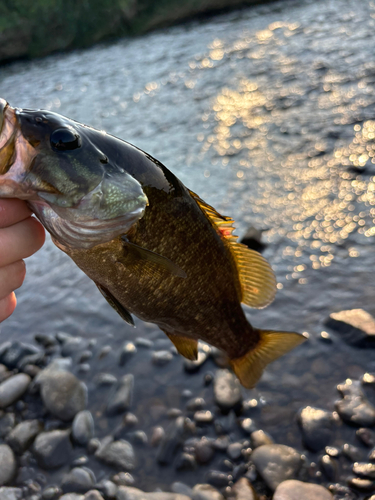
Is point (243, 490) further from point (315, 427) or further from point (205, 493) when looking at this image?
point (315, 427)

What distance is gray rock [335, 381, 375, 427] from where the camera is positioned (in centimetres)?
262

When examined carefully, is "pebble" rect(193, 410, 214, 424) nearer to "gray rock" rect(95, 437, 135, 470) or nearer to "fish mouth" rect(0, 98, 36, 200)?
"gray rock" rect(95, 437, 135, 470)

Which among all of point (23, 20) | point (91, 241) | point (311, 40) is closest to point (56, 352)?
point (91, 241)

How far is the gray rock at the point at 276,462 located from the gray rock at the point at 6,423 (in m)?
1.82

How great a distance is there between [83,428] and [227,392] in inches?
42.2

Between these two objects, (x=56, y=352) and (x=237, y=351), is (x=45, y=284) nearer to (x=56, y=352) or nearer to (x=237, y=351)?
(x=56, y=352)

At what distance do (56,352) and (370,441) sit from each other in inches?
105

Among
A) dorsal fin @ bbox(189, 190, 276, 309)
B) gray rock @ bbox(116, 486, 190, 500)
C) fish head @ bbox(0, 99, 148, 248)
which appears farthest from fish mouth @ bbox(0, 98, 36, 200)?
gray rock @ bbox(116, 486, 190, 500)

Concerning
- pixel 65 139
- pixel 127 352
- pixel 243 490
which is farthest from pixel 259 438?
pixel 65 139

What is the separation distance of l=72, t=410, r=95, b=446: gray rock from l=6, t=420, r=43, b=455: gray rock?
291mm

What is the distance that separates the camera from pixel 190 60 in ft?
42.8

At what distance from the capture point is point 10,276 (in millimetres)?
1753

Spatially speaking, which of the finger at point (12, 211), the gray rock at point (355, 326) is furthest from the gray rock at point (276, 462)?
the finger at point (12, 211)

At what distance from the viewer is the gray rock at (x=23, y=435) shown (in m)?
2.90
